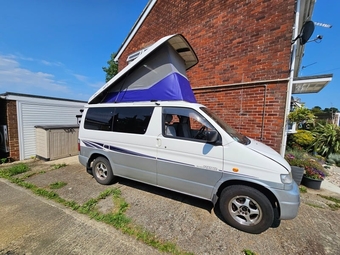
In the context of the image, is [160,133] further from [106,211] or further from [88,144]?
[88,144]

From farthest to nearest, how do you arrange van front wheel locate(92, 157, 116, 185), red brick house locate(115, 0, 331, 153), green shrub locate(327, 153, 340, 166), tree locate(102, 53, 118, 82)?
tree locate(102, 53, 118, 82) → green shrub locate(327, 153, 340, 166) → red brick house locate(115, 0, 331, 153) → van front wheel locate(92, 157, 116, 185)

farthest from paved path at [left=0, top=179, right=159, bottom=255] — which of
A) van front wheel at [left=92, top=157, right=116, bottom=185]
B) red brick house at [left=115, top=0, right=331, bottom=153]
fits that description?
red brick house at [left=115, top=0, right=331, bottom=153]

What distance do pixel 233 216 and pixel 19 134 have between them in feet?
25.1

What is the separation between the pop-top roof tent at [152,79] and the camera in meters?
3.18

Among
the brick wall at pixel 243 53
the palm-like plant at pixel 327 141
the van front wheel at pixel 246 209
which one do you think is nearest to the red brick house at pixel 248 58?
the brick wall at pixel 243 53

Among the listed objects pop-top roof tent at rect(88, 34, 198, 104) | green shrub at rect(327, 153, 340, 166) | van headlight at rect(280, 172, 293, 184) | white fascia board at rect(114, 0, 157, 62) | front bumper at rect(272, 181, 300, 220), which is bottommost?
green shrub at rect(327, 153, 340, 166)

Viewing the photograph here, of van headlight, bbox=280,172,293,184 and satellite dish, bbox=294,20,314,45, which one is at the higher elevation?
satellite dish, bbox=294,20,314,45

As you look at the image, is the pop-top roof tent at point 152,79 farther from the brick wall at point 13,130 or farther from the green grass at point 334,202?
the brick wall at point 13,130

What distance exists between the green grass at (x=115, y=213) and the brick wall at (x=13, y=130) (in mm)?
2177

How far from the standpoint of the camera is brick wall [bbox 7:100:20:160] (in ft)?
18.2

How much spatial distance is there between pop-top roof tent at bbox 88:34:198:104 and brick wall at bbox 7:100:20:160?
425cm

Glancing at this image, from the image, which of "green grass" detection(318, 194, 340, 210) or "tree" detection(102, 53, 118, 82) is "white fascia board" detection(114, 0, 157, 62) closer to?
"green grass" detection(318, 194, 340, 210)

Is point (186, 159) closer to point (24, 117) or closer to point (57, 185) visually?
point (57, 185)

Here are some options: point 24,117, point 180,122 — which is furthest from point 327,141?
point 24,117
